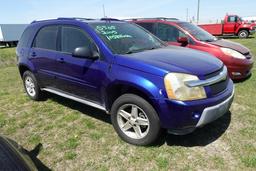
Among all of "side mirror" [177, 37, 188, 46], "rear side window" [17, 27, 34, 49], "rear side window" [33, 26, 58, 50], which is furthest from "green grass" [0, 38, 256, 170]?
"side mirror" [177, 37, 188, 46]

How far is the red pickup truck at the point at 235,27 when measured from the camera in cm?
2183

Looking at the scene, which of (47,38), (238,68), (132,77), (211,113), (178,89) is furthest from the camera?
(238,68)

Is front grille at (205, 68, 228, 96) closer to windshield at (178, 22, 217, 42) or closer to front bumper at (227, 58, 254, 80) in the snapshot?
front bumper at (227, 58, 254, 80)

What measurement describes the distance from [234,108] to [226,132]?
3.23 feet

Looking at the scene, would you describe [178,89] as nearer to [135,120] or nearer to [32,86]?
[135,120]

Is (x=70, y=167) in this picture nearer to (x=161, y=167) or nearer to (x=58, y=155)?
(x=58, y=155)

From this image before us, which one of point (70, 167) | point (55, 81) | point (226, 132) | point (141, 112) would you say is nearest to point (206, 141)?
point (226, 132)

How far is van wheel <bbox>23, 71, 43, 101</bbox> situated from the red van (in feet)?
11.7

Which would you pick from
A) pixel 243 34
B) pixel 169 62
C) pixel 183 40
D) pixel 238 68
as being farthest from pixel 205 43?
pixel 243 34

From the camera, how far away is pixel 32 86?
546 cm

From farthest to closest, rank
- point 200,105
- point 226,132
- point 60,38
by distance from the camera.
A: point 60,38 → point 226,132 → point 200,105

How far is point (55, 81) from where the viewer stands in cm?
460

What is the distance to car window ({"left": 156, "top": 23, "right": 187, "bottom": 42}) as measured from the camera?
22.3 feet

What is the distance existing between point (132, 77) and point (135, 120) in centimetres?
61
